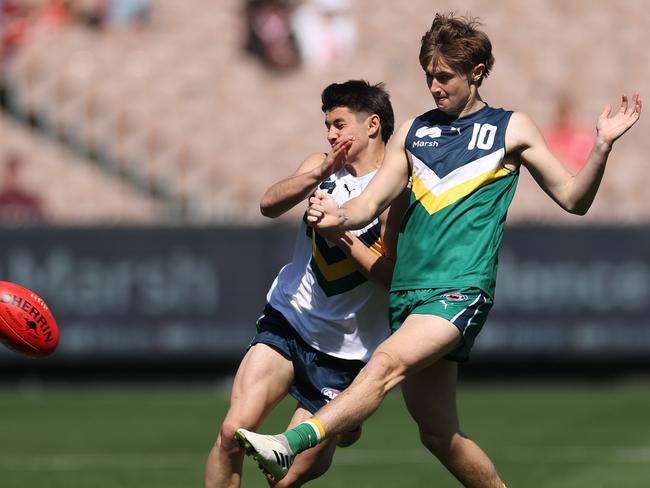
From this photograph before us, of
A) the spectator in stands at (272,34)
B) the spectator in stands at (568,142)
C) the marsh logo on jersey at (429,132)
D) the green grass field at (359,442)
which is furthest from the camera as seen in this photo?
the spectator in stands at (272,34)

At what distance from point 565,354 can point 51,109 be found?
8.19m

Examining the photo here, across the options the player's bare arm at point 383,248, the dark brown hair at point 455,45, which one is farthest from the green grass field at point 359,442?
the dark brown hair at point 455,45

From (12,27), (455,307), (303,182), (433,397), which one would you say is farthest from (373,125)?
(12,27)

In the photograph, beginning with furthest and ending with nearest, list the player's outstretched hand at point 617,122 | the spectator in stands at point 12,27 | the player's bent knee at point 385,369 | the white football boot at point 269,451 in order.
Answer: the spectator in stands at point 12,27 → the player's outstretched hand at point 617,122 → the player's bent knee at point 385,369 → the white football boot at point 269,451

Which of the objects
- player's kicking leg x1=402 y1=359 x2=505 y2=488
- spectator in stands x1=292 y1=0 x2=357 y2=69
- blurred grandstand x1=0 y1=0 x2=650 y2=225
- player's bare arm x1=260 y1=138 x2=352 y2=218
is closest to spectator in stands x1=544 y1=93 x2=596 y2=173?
blurred grandstand x1=0 y1=0 x2=650 y2=225

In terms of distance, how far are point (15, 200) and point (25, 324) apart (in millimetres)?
10008

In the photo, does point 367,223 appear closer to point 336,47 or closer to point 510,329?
point 510,329

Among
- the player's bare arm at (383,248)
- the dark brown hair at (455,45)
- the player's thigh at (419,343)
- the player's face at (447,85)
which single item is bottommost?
the player's thigh at (419,343)

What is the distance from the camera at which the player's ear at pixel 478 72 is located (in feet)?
22.5

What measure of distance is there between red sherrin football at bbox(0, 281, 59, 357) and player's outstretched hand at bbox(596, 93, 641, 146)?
3103 millimetres

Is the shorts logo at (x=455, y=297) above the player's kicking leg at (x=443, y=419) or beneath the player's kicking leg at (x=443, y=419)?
above

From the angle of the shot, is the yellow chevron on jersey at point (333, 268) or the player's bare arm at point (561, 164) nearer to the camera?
the player's bare arm at point (561, 164)

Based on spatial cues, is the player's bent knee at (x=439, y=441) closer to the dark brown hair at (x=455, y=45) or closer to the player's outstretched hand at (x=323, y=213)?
the player's outstretched hand at (x=323, y=213)

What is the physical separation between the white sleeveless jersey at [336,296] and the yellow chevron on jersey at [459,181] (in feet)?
1.73
